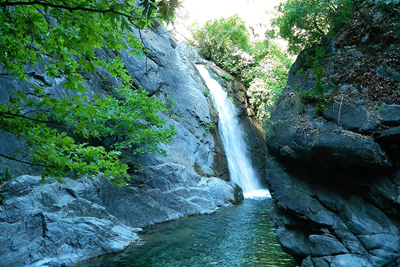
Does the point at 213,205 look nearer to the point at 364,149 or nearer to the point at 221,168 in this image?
the point at 221,168

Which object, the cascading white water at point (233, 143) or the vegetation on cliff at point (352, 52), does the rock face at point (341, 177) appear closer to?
the vegetation on cliff at point (352, 52)

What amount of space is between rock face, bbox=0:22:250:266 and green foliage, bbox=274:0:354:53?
6.04 metres

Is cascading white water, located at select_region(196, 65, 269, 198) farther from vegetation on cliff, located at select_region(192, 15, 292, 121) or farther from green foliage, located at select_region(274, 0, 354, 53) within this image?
green foliage, located at select_region(274, 0, 354, 53)

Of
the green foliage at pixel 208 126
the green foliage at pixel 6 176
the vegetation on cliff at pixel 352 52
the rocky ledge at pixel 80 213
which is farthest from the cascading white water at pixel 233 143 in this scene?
the green foliage at pixel 6 176

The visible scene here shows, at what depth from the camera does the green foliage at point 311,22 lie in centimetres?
712

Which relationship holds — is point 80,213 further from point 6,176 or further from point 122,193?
point 6,176

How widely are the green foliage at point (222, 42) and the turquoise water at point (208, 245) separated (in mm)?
18177

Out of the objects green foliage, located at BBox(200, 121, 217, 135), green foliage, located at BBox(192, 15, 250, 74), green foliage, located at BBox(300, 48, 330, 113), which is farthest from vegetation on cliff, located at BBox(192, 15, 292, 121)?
green foliage, located at BBox(300, 48, 330, 113)

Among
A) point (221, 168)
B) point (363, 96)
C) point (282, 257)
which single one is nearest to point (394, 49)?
point (363, 96)

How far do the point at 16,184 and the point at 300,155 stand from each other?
25.7ft

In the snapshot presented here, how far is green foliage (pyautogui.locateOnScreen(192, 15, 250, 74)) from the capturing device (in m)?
26.7

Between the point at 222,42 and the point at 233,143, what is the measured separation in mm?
11183

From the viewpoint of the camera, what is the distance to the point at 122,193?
A: 10.8 metres

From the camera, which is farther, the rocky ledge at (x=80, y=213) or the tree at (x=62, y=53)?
→ the rocky ledge at (x=80, y=213)
